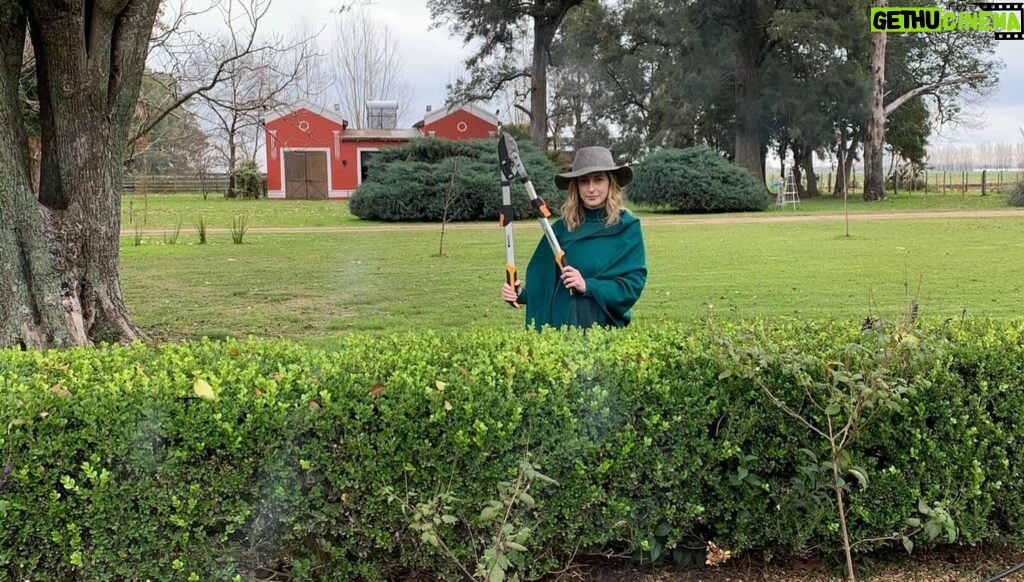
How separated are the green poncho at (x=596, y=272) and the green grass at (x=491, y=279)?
97cm

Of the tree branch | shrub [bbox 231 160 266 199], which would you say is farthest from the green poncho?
shrub [bbox 231 160 266 199]

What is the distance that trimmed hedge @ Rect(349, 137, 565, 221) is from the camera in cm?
2438

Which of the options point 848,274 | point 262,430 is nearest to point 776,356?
point 262,430

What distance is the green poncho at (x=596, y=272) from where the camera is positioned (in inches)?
150

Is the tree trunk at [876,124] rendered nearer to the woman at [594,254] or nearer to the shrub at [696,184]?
the shrub at [696,184]

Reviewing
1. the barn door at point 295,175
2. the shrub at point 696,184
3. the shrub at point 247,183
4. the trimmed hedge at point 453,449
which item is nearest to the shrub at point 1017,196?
the shrub at point 696,184

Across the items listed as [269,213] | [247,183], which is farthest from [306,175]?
[269,213]

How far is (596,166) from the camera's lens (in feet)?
12.4

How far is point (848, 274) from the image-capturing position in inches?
448

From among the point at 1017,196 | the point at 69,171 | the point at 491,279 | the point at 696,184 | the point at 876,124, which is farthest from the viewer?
the point at 876,124

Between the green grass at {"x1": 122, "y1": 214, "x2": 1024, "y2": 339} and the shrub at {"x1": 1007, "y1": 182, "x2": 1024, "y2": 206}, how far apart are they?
1262cm

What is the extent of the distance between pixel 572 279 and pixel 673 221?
808 inches

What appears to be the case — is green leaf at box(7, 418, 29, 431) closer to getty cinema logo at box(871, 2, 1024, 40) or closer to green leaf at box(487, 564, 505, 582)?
green leaf at box(487, 564, 505, 582)

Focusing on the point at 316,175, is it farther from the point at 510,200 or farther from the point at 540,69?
the point at 510,200
